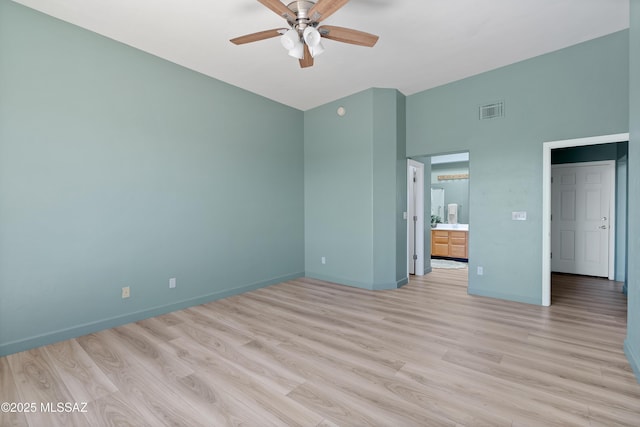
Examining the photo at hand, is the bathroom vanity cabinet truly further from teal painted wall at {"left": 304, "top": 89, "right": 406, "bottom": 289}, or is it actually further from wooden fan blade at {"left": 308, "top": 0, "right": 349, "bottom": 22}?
wooden fan blade at {"left": 308, "top": 0, "right": 349, "bottom": 22}

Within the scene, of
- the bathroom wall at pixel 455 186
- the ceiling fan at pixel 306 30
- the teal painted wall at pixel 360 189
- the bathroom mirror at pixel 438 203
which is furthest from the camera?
the bathroom mirror at pixel 438 203

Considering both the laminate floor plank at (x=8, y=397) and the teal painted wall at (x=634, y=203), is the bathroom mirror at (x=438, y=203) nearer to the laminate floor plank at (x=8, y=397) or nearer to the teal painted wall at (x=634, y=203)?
the teal painted wall at (x=634, y=203)

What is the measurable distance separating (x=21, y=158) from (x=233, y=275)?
2577 millimetres

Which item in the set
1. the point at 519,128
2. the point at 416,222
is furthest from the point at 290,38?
the point at 416,222

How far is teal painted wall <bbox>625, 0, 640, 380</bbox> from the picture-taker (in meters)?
2.17

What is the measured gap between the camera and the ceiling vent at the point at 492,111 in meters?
3.92

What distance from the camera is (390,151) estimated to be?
4.58m

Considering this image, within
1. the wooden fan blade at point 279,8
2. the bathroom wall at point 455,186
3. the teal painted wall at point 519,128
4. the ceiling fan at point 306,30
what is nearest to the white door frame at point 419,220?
the teal painted wall at point 519,128

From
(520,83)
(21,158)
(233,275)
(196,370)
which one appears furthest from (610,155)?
(21,158)

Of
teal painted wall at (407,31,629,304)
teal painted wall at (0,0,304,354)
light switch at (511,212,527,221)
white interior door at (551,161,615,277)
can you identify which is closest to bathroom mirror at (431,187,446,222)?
white interior door at (551,161,615,277)

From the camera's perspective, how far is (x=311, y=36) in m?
2.38

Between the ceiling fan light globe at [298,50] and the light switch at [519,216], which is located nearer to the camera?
the ceiling fan light globe at [298,50]

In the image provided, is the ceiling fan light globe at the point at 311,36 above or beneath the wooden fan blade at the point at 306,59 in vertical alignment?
beneath

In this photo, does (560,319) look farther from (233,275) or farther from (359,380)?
(233,275)
